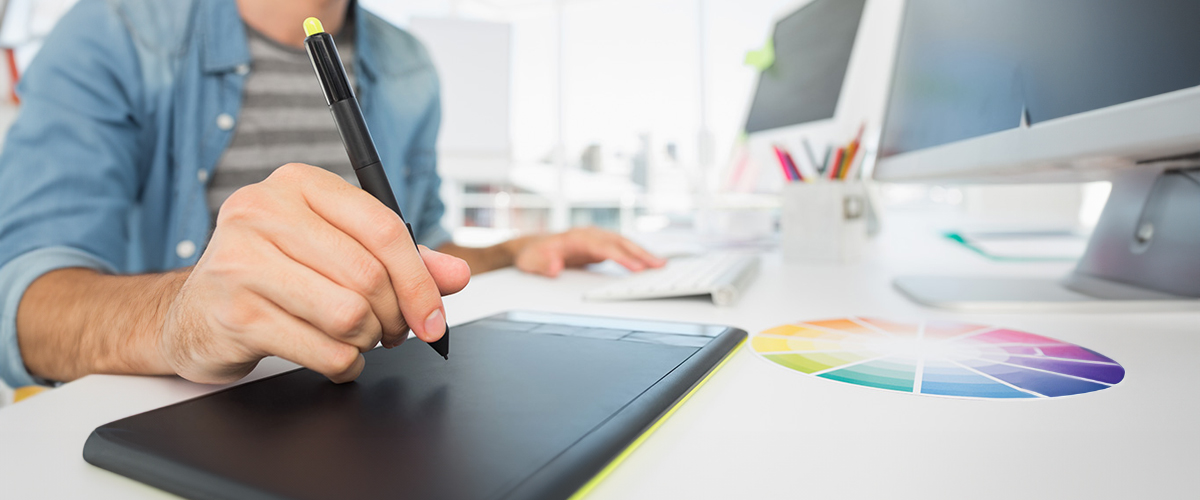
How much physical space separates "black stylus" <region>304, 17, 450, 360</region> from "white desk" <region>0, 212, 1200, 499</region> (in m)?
0.13

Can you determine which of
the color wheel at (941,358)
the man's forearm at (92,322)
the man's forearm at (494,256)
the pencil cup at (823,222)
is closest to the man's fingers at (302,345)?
the man's forearm at (92,322)

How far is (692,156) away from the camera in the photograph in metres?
4.25

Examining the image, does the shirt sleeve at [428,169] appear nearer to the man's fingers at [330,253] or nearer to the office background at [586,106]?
the man's fingers at [330,253]

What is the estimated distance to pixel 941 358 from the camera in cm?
36

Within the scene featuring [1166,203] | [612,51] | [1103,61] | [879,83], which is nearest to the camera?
[1103,61]

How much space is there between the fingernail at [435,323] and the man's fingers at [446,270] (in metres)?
0.02

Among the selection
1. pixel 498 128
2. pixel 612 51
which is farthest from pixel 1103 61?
pixel 612 51

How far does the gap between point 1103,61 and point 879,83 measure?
0.87 meters

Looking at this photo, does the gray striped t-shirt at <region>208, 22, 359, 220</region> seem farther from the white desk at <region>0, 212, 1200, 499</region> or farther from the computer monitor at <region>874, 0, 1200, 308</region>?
the computer monitor at <region>874, 0, 1200, 308</region>

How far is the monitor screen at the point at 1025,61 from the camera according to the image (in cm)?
36

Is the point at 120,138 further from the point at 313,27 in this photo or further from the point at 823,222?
the point at 823,222

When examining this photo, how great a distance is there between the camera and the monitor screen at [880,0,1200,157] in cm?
36

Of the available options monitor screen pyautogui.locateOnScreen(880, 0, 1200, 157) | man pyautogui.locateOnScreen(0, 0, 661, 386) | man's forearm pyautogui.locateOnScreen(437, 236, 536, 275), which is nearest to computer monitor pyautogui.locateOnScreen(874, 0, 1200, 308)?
monitor screen pyautogui.locateOnScreen(880, 0, 1200, 157)

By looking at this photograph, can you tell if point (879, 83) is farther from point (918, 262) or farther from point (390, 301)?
point (390, 301)
